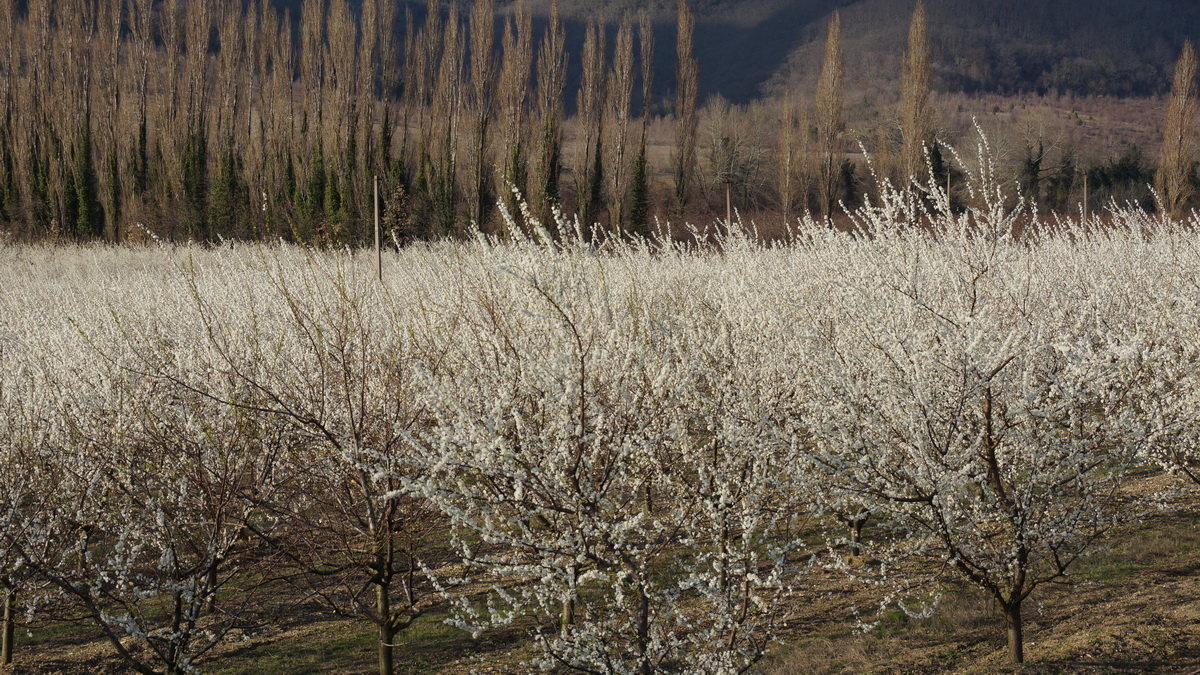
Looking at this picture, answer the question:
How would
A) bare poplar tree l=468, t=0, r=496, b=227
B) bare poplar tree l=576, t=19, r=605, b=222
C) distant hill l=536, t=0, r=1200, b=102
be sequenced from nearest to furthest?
bare poplar tree l=468, t=0, r=496, b=227
bare poplar tree l=576, t=19, r=605, b=222
distant hill l=536, t=0, r=1200, b=102

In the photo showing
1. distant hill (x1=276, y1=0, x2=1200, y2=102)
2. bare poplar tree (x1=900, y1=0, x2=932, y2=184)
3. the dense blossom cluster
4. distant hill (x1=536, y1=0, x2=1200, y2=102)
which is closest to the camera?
the dense blossom cluster

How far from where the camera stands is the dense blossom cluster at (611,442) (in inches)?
139

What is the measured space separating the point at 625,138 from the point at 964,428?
2579cm

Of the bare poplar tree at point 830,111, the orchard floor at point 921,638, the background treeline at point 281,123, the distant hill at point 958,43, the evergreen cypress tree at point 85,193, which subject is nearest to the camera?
the orchard floor at point 921,638

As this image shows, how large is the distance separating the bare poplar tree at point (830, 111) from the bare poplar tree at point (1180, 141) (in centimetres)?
933

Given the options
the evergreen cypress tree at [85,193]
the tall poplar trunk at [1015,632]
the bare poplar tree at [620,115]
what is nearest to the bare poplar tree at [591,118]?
the bare poplar tree at [620,115]

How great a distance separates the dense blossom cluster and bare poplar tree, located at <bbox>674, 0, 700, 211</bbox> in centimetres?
2207

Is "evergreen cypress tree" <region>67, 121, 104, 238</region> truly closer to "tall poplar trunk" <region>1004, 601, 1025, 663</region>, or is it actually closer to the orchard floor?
the orchard floor

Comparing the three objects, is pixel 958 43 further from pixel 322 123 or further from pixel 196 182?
pixel 196 182

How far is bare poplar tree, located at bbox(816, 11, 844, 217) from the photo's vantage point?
2739 cm

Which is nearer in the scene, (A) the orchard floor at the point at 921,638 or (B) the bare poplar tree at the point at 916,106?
(A) the orchard floor at the point at 921,638

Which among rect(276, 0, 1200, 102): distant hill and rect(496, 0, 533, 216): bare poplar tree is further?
rect(276, 0, 1200, 102): distant hill

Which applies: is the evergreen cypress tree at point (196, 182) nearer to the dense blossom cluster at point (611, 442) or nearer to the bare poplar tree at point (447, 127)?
the bare poplar tree at point (447, 127)

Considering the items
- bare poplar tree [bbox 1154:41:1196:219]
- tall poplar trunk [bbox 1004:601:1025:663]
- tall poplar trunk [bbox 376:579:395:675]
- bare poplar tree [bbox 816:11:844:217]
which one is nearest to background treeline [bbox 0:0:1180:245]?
bare poplar tree [bbox 816:11:844:217]
